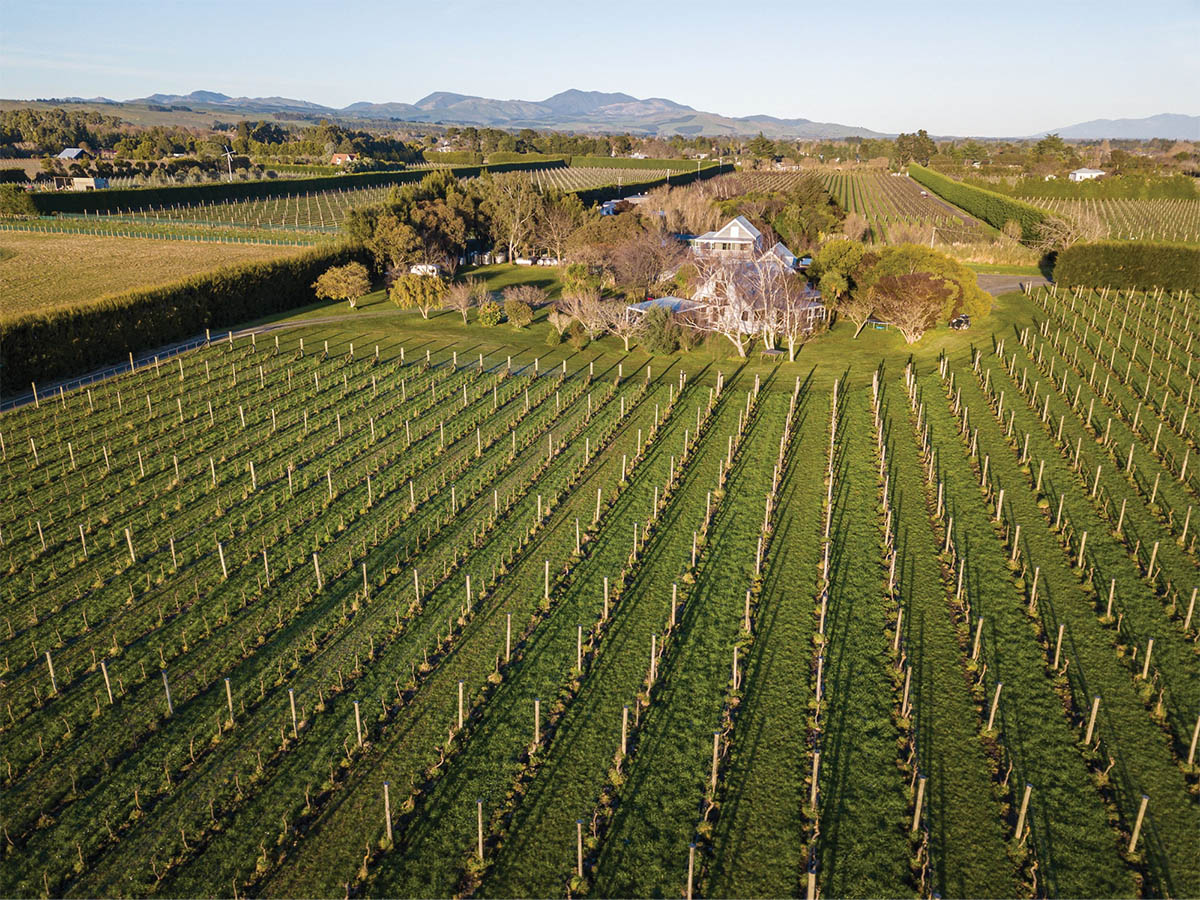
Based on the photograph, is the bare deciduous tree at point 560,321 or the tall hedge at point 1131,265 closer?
the bare deciduous tree at point 560,321

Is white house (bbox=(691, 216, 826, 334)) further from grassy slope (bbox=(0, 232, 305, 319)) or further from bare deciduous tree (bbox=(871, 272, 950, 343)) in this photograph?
grassy slope (bbox=(0, 232, 305, 319))

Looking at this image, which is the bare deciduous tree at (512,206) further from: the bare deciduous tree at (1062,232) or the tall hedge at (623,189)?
the bare deciduous tree at (1062,232)

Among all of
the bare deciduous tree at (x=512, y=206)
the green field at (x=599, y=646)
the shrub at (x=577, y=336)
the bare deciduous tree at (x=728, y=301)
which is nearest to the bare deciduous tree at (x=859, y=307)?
the bare deciduous tree at (x=728, y=301)

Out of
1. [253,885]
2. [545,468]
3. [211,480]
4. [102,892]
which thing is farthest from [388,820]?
[211,480]

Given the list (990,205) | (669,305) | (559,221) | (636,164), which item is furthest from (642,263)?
(636,164)

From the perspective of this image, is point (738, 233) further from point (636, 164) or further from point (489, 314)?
point (636, 164)

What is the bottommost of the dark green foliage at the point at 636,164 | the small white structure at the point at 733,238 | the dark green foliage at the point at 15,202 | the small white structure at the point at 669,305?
the small white structure at the point at 669,305

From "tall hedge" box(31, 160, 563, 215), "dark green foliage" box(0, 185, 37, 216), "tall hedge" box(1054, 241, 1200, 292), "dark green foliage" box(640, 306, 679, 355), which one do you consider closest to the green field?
"dark green foliage" box(640, 306, 679, 355)
